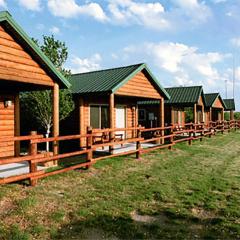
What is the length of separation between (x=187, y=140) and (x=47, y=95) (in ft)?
34.9

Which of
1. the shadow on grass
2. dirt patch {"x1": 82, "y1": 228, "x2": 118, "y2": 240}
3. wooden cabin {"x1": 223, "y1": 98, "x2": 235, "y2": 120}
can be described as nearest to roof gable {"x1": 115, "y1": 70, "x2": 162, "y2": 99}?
the shadow on grass

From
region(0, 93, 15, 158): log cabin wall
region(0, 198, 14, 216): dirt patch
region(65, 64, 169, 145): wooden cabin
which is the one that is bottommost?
region(0, 198, 14, 216): dirt patch

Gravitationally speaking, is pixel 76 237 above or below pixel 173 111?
below

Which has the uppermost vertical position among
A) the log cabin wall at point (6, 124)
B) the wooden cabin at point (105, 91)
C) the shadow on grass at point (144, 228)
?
the wooden cabin at point (105, 91)

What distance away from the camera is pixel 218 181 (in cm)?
909

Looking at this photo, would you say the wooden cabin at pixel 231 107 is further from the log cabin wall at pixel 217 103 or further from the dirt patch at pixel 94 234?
the dirt patch at pixel 94 234

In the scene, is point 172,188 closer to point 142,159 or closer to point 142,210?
point 142,210

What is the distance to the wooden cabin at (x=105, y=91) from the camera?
14.4 m

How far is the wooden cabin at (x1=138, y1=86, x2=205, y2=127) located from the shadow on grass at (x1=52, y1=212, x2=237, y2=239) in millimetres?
18674

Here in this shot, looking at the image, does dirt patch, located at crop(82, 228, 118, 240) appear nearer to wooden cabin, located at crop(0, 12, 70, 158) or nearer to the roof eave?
wooden cabin, located at crop(0, 12, 70, 158)

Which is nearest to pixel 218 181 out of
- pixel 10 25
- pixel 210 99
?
pixel 10 25

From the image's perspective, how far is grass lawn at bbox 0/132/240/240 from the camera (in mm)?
5379

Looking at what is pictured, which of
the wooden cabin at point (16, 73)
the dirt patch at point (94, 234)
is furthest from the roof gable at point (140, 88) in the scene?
the dirt patch at point (94, 234)

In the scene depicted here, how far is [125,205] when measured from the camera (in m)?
6.79
